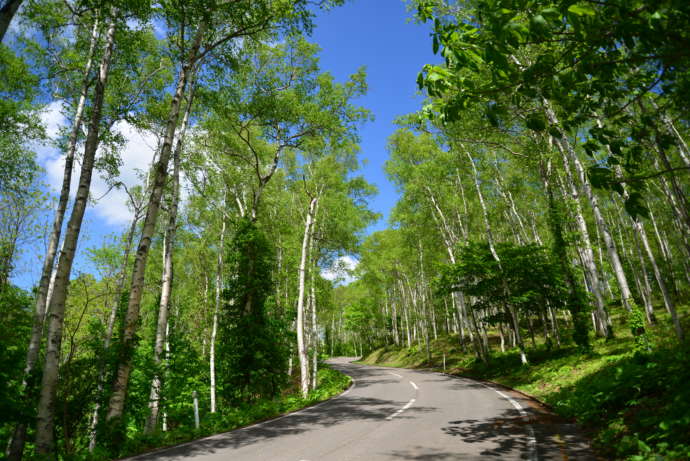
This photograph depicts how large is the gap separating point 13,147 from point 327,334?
2694 inches

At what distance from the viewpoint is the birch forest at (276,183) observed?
140 inches

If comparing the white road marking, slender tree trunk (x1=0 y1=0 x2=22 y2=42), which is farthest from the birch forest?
the white road marking

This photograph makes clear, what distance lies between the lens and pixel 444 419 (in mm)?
9000

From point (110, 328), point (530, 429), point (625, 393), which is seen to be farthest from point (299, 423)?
point (110, 328)

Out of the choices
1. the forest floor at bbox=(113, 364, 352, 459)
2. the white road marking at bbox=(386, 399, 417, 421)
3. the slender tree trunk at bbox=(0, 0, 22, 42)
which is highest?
the slender tree trunk at bbox=(0, 0, 22, 42)

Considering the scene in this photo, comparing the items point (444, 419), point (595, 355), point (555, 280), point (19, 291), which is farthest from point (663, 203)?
point (19, 291)

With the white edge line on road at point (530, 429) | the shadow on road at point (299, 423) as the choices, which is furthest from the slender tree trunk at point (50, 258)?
the white edge line on road at point (530, 429)

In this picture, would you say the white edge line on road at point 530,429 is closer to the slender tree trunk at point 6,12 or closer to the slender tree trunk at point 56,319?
the slender tree trunk at point 56,319

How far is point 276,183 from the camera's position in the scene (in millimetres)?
24250

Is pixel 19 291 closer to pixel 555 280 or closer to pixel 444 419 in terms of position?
pixel 444 419

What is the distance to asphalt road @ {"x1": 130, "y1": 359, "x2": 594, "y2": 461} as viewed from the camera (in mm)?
6094

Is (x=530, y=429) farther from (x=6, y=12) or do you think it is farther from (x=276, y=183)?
(x=276, y=183)

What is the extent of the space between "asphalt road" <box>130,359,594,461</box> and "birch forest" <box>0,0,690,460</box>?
5.02 ft

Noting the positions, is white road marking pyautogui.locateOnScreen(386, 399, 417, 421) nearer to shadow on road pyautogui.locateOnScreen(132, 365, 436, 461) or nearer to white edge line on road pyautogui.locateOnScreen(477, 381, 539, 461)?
shadow on road pyautogui.locateOnScreen(132, 365, 436, 461)
